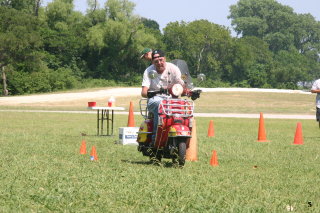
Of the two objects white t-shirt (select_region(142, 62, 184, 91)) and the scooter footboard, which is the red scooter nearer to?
the scooter footboard

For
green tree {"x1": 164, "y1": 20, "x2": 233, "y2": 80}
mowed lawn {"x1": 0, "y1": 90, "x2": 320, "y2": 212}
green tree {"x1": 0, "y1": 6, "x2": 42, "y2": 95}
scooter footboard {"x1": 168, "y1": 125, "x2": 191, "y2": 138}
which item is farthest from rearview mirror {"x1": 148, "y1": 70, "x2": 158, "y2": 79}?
green tree {"x1": 164, "y1": 20, "x2": 233, "y2": 80}

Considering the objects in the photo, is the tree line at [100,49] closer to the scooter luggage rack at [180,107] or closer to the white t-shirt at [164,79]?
the white t-shirt at [164,79]

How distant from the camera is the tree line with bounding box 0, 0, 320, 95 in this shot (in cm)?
6388

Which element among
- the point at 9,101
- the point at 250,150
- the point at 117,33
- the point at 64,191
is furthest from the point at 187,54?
the point at 64,191

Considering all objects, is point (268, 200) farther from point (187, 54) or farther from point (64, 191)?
point (187, 54)

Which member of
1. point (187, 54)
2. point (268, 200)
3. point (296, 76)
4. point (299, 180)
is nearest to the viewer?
point (268, 200)

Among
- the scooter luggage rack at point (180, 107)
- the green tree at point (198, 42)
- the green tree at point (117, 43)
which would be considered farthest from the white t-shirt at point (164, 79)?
the green tree at point (198, 42)

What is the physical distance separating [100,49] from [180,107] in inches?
2750

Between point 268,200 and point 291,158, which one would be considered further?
point 291,158

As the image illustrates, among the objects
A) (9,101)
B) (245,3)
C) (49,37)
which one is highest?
(245,3)

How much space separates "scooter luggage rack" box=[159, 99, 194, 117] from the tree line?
5097 centimetres

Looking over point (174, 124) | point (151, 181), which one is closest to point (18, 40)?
point (174, 124)

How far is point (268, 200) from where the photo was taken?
6.82 m

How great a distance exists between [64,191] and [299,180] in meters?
3.11
